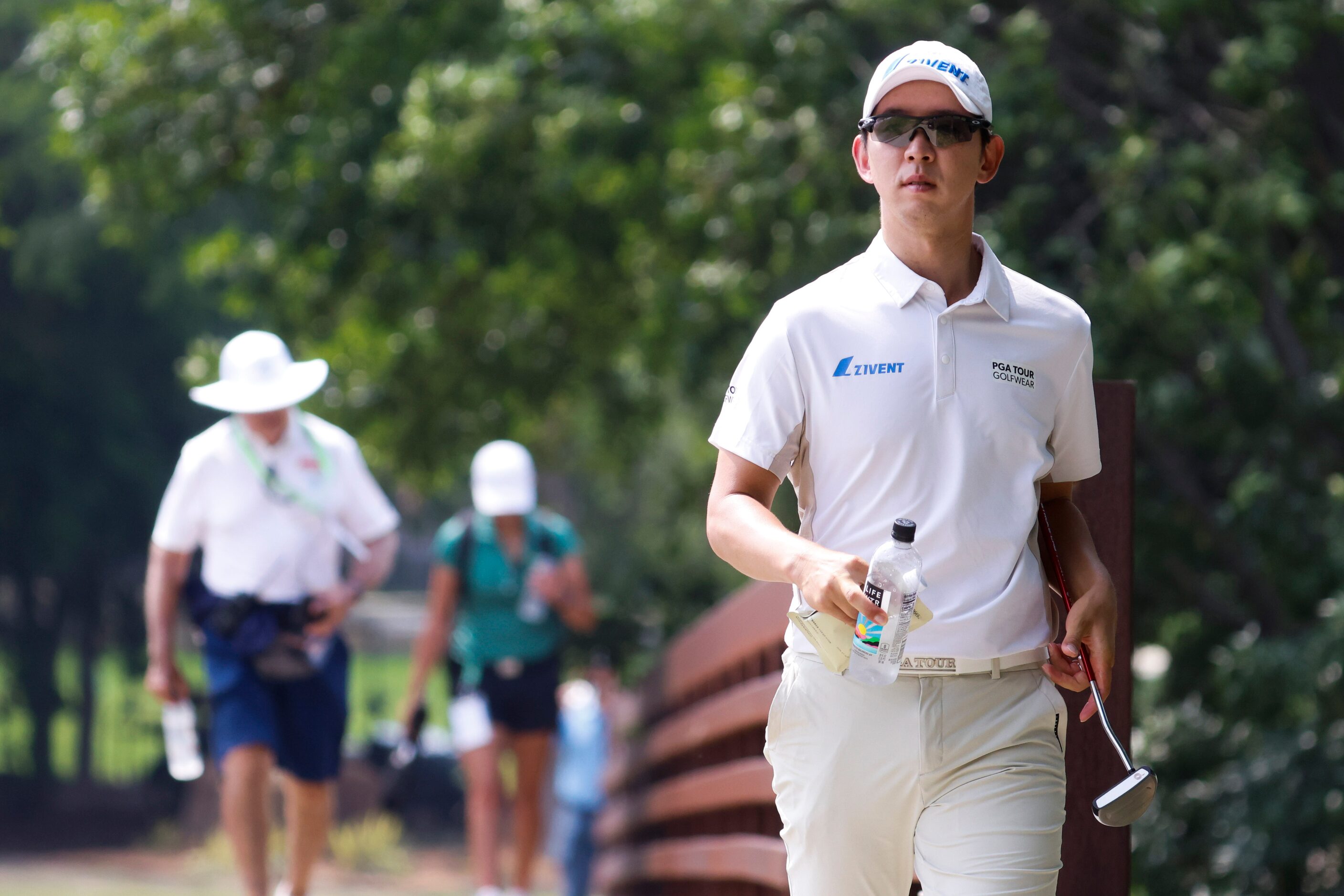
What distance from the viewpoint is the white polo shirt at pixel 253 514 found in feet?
19.0

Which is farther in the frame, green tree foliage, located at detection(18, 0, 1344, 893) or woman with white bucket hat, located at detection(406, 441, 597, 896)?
woman with white bucket hat, located at detection(406, 441, 597, 896)

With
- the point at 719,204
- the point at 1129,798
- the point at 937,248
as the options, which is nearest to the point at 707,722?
the point at 719,204

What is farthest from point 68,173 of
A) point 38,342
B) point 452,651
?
point 452,651

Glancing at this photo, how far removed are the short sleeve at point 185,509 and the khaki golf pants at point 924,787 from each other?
3.48 meters

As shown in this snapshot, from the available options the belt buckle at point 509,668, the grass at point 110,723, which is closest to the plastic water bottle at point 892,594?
the belt buckle at point 509,668

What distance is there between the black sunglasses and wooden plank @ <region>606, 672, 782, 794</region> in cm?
106

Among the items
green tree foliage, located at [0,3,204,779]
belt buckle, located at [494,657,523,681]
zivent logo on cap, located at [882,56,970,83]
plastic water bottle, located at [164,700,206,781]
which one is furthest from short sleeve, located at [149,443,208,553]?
green tree foliage, located at [0,3,204,779]

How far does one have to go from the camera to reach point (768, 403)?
8.94 ft

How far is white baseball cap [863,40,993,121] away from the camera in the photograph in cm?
275

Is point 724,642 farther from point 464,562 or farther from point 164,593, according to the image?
point 164,593

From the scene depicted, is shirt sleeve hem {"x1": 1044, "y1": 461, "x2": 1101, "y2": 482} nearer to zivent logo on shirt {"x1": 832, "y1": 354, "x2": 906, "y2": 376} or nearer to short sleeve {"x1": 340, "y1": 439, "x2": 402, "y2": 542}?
zivent logo on shirt {"x1": 832, "y1": 354, "x2": 906, "y2": 376}

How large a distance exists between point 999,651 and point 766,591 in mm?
2466

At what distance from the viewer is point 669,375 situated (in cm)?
1334

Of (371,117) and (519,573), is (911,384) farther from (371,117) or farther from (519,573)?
(371,117)
